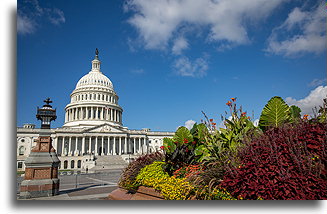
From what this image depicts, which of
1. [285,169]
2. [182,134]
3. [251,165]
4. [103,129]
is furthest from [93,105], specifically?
[285,169]

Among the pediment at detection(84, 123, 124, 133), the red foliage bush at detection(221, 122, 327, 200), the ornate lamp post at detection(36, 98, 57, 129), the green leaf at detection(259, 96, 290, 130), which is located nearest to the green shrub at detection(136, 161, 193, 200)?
the red foliage bush at detection(221, 122, 327, 200)

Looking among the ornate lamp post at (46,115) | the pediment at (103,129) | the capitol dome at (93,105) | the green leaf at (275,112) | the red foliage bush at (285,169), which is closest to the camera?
the red foliage bush at (285,169)

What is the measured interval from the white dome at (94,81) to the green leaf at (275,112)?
285 ft

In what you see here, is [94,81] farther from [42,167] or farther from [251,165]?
[251,165]

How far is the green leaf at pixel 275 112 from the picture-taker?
734cm

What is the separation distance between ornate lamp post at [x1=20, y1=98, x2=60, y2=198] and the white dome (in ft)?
262

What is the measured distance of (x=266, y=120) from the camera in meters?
7.60

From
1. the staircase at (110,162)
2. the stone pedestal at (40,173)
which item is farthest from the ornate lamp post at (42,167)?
the staircase at (110,162)

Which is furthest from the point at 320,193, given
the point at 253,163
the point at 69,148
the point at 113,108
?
the point at 113,108

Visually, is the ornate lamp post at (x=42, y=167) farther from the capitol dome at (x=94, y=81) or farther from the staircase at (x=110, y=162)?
the capitol dome at (x=94, y=81)

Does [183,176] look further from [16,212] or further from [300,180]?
[16,212]

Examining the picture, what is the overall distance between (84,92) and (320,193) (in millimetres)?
87941

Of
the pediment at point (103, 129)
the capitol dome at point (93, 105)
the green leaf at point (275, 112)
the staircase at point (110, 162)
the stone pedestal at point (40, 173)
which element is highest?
the capitol dome at point (93, 105)

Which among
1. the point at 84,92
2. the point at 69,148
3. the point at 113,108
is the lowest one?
the point at 69,148
